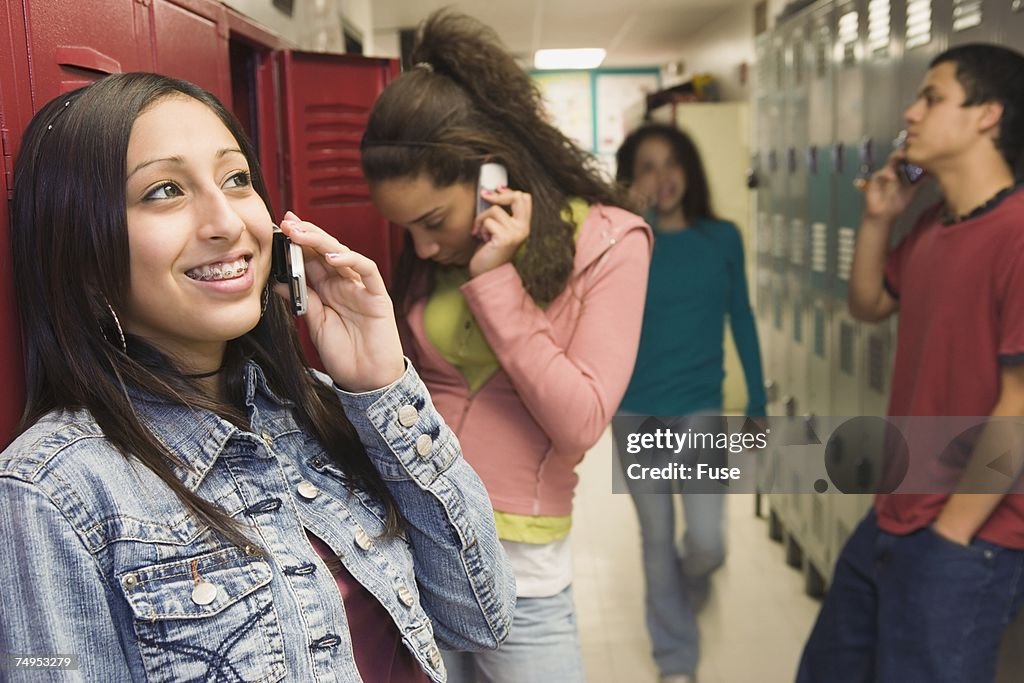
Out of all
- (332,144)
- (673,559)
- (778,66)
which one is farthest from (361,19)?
(673,559)

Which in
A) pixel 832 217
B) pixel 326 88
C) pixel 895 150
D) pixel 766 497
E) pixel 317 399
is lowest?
pixel 766 497

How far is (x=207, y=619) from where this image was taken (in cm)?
61

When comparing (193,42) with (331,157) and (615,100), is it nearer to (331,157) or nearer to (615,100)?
(331,157)

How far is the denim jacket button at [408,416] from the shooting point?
0.75m

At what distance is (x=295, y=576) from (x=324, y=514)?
79 millimetres

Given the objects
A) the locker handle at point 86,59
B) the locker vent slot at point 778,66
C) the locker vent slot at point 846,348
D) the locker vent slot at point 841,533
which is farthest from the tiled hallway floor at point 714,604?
the locker handle at point 86,59

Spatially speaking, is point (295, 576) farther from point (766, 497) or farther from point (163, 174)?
point (766, 497)

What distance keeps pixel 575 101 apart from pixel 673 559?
99 cm

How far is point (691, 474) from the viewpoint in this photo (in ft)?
5.85

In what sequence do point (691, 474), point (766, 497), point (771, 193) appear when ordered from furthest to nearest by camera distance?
point (766, 497), point (771, 193), point (691, 474)

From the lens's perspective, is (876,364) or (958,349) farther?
(876,364)

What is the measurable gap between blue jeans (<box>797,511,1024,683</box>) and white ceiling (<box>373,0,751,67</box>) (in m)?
0.97

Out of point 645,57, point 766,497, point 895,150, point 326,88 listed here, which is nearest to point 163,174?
point 326,88

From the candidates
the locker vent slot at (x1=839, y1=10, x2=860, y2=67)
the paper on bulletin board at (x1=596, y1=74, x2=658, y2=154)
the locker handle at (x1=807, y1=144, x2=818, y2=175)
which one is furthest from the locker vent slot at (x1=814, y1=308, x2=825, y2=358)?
the paper on bulletin board at (x1=596, y1=74, x2=658, y2=154)
